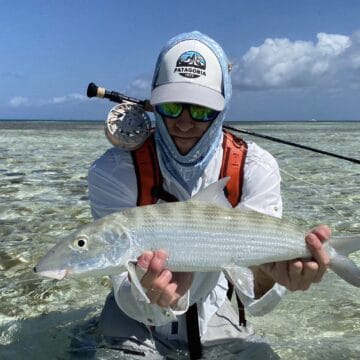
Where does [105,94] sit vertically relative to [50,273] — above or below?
above

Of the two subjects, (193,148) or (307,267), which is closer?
(307,267)

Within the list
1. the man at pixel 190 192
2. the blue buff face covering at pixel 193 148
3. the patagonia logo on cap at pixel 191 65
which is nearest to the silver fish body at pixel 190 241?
the man at pixel 190 192

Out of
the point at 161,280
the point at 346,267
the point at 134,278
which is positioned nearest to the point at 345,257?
the point at 346,267

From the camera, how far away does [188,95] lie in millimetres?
3010

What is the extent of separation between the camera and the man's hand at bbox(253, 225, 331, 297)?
2.81 m

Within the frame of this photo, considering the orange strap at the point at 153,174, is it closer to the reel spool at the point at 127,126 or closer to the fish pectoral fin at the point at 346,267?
the reel spool at the point at 127,126

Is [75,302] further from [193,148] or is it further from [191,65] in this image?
[191,65]

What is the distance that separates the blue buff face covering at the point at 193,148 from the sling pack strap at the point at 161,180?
70 mm

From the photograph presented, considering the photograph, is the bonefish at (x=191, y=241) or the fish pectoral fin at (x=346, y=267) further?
the fish pectoral fin at (x=346, y=267)

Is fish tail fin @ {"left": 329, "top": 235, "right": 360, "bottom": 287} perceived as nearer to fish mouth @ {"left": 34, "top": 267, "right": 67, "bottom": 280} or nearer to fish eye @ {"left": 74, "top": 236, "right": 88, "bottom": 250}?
fish eye @ {"left": 74, "top": 236, "right": 88, "bottom": 250}

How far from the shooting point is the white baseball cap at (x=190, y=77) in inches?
119

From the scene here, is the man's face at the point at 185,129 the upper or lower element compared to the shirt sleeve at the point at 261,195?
upper

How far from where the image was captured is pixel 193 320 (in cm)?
337

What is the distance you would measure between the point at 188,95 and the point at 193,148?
1.20 feet
